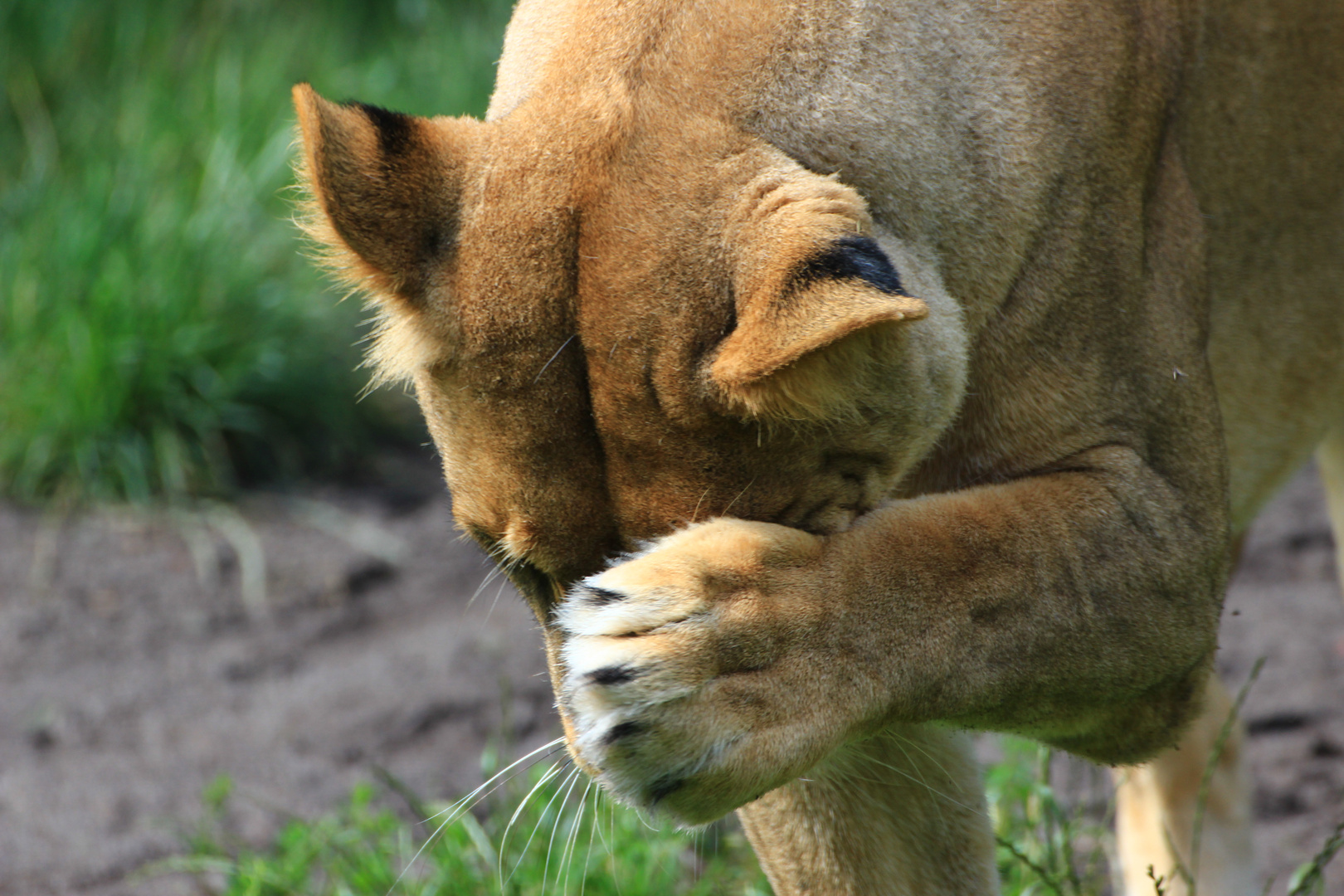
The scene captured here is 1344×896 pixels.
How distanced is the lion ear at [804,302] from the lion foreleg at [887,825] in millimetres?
1013

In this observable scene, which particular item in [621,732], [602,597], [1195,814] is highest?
[602,597]

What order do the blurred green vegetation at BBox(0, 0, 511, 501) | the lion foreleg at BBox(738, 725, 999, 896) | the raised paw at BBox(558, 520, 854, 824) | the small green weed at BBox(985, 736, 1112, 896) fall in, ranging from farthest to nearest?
the blurred green vegetation at BBox(0, 0, 511, 501) < the small green weed at BBox(985, 736, 1112, 896) < the lion foreleg at BBox(738, 725, 999, 896) < the raised paw at BBox(558, 520, 854, 824)

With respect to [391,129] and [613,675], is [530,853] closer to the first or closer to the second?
[613,675]

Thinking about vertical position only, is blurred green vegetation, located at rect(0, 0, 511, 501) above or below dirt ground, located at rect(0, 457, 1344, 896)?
above

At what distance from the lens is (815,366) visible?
1882 millimetres

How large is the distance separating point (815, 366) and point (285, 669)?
3.91 metres

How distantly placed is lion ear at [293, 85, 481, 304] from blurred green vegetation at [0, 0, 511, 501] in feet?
12.8

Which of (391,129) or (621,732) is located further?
(391,129)

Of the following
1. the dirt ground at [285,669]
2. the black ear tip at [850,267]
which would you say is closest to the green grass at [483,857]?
the dirt ground at [285,669]

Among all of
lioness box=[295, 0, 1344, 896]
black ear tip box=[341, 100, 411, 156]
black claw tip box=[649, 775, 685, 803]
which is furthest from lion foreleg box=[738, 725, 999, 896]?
black ear tip box=[341, 100, 411, 156]

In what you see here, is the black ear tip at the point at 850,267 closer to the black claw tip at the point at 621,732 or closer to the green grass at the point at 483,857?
the black claw tip at the point at 621,732

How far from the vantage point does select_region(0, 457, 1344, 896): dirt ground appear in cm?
436

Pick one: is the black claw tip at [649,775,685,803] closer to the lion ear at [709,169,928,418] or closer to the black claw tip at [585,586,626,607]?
the black claw tip at [585,586,626,607]

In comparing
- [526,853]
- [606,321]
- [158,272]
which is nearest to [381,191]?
[606,321]
